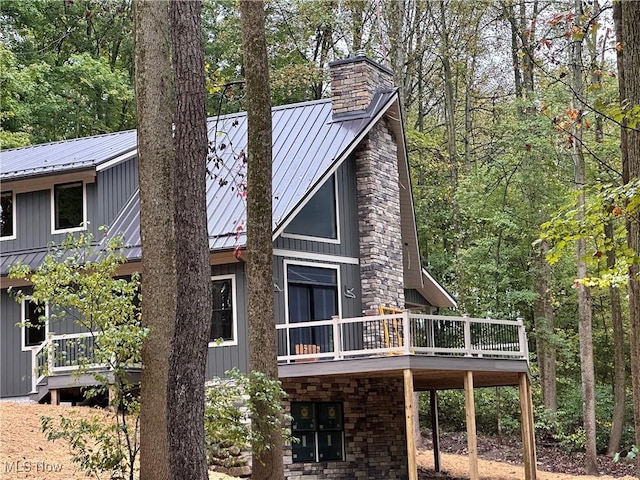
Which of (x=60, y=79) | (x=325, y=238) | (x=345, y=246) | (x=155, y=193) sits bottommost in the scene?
(x=155, y=193)

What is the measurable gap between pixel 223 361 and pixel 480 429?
1248 centimetres

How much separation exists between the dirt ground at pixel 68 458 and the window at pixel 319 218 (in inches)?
199

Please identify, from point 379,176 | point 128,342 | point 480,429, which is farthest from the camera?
point 480,429

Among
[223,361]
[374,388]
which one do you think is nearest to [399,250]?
[374,388]

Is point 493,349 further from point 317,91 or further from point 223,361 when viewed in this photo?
point 317,91

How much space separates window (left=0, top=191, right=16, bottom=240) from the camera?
793 inches

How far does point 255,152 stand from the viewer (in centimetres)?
1150

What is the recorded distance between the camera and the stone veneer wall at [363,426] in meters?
18.1

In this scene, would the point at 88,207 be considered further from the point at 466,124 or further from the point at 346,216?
the point at 466,124

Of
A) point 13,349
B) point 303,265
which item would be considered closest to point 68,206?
point 13,349

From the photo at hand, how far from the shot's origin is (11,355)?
19359mm

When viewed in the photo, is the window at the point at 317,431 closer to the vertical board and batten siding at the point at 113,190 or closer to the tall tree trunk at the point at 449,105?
the vertical board and batten siding at the point at 113,190

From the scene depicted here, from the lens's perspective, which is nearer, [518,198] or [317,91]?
[518,198]

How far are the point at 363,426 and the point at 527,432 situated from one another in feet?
10.6
